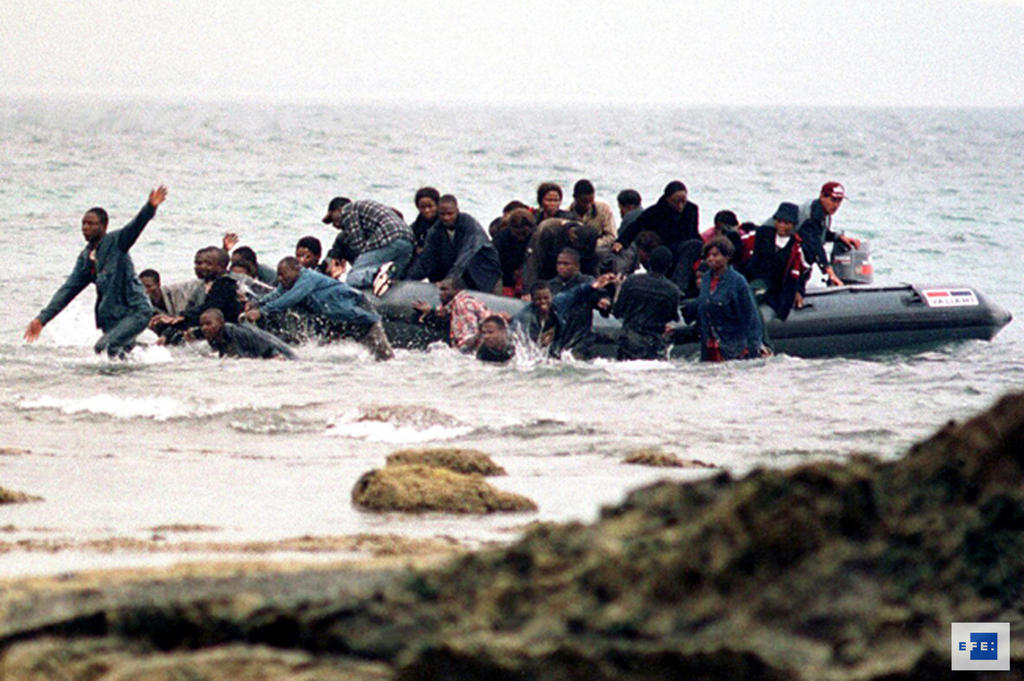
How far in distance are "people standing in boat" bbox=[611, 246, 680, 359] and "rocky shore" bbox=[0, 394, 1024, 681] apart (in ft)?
31.5

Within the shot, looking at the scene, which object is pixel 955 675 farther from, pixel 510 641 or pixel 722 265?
pixel 722 265

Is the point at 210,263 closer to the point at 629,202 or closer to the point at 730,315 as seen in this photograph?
the point at 629,202

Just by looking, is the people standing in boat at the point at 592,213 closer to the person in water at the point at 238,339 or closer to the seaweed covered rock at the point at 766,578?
the person in water at the point at 238,339

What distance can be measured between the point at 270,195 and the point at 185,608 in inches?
1432

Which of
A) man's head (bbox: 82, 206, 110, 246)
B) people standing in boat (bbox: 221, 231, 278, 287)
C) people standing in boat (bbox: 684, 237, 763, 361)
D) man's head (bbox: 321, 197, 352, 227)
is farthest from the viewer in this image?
man's head (bbox: 321, 197, 352, 227)

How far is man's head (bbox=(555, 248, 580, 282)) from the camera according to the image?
13273 millimetres

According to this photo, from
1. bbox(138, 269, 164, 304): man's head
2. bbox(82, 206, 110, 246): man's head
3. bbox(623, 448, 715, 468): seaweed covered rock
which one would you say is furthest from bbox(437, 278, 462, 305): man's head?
bbox(623, 448, 715, 468): seaweed covered rock

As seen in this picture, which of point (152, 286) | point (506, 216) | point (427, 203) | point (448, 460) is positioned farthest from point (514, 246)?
point (448, 460)

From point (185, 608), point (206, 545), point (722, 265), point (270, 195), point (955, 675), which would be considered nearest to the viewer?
point (955, 675)

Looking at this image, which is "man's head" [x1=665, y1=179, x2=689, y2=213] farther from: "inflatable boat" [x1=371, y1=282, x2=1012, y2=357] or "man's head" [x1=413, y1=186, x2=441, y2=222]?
"man's head" [x1=413, y1=186, x2=441, y2=222]

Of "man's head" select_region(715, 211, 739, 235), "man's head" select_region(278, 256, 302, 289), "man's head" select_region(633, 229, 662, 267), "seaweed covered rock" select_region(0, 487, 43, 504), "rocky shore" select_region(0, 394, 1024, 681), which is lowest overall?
"seaweed covered rock" select_region(0, 487, 43, 504)

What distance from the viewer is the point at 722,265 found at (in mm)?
12516

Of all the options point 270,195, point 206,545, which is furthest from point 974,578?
point 270,195

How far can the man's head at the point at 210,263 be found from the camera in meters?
13.6
